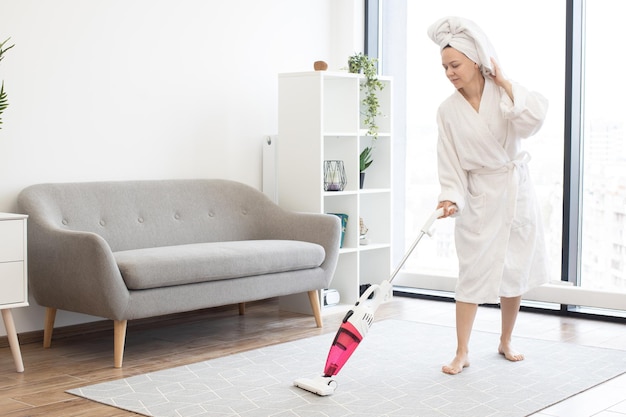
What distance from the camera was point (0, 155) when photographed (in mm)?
3963

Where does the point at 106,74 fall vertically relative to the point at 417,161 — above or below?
above

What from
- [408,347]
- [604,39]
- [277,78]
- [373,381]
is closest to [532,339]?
[408,347]

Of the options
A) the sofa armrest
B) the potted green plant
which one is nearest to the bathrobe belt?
the sofa armrest

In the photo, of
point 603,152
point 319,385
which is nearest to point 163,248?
point 319,385

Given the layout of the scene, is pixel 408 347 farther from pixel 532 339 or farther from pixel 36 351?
pixel 36 351

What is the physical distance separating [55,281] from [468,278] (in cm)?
173

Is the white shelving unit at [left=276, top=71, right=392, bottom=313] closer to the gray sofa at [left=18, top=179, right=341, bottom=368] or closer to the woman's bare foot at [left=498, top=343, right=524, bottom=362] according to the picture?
the gray sofa at [left=18, top=179, right=341, bottom=368]

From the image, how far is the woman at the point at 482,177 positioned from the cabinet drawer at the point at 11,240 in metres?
1.66

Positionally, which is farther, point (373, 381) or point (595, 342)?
point (595, 342)

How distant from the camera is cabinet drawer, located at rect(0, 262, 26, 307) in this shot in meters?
3.45

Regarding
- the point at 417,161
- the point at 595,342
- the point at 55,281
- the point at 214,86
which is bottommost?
the point at 595,342

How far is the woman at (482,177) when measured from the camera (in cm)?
348

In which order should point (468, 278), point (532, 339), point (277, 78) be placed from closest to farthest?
point (468, 278) < point (532, 339) < point (277, 78)

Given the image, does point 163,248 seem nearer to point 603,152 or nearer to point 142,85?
point 142,85
